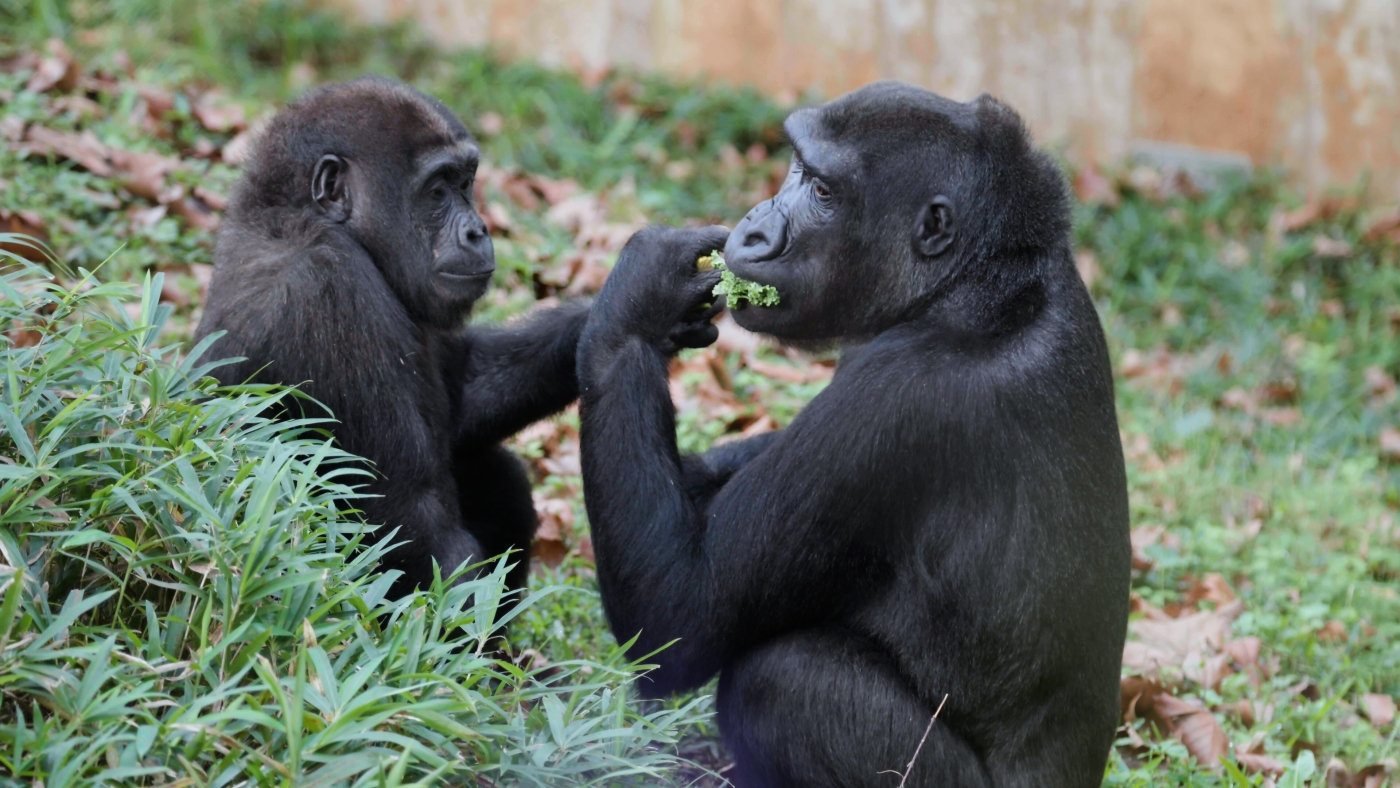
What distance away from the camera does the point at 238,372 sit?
12.0 ft

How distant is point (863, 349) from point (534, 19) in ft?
26.6

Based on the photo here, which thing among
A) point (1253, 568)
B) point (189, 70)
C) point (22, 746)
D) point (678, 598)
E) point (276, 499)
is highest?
point (189, 70)

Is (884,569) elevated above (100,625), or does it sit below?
below

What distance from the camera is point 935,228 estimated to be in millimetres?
3586

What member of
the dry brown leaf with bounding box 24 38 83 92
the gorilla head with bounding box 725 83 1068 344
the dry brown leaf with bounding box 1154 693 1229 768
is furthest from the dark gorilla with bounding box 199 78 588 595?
the dry brown leaf with bounding box 24 38 83 92

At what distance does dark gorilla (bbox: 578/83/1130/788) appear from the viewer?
3.27m

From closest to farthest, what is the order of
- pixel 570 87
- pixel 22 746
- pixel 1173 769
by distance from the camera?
pixel 22 746 < pixel 1173 769 < pixel 570 87

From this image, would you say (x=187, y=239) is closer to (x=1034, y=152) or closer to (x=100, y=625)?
(x=100, y=625)

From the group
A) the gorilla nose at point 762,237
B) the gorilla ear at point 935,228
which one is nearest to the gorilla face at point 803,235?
the gorilla nose at point 762,237

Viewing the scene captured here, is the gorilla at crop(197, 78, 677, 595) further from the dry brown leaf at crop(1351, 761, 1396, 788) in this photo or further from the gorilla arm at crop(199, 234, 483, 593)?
the dry brown leaf at crop(1351, 761, 1396, 788)

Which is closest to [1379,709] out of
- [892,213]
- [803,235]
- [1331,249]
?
[892,213]

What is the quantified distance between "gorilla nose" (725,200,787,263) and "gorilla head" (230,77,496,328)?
93cm

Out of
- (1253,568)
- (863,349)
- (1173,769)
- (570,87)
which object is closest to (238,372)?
(863,349)

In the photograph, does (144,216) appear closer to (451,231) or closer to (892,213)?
(451,231)
